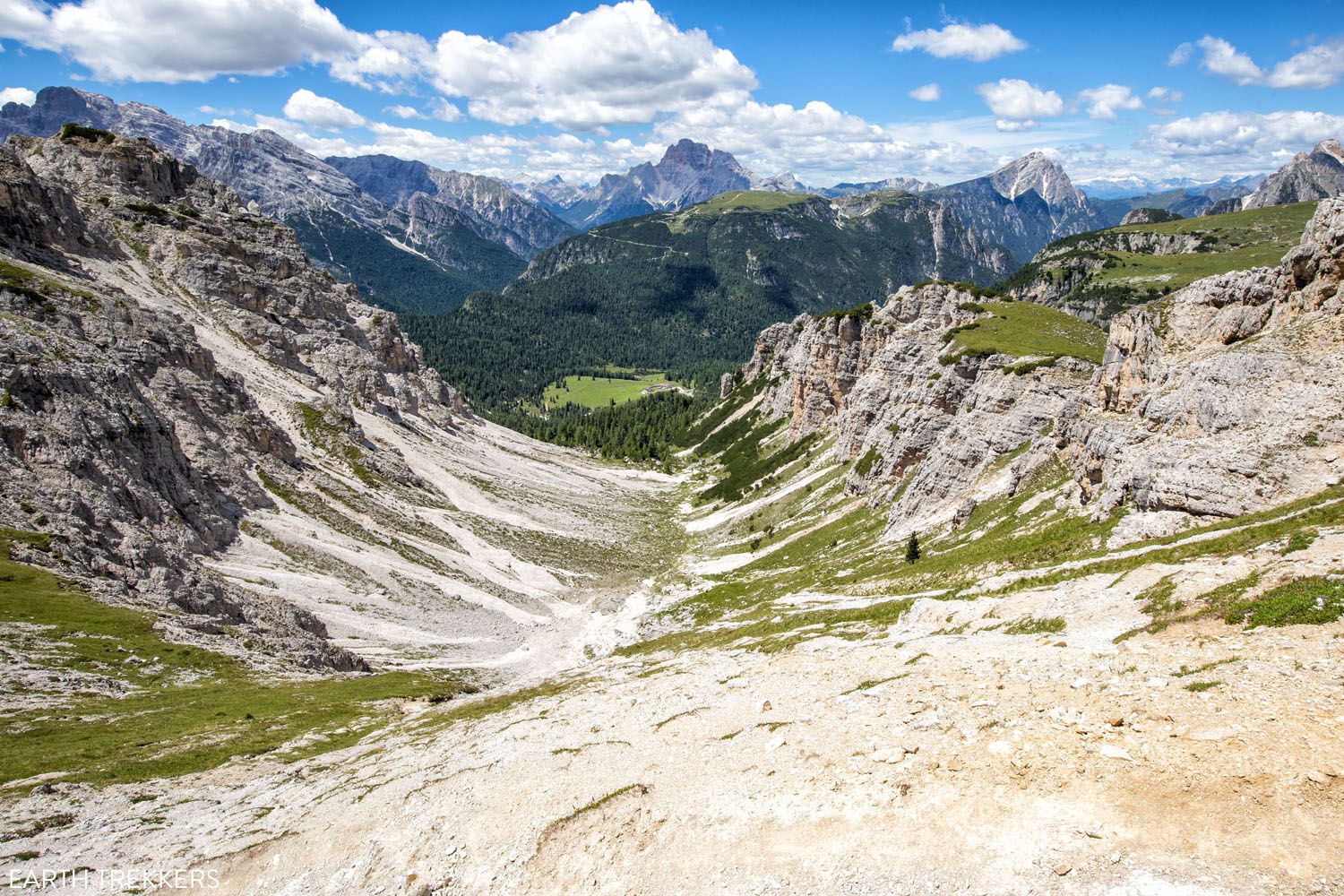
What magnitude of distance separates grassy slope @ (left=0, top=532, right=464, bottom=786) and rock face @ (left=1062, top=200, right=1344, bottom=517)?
5158 centimetres

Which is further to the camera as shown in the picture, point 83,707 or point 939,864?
point 83,707

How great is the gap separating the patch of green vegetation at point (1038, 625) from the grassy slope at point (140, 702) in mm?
36972

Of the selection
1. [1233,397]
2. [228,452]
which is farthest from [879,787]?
[228,452]

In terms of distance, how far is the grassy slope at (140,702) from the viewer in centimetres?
3438

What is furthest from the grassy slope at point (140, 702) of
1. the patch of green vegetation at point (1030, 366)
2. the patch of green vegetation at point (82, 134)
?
the patch of green vegetation at point (82, 134)

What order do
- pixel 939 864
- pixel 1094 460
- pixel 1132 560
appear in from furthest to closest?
pixel 1094 460 < pixel 1132 560 < pixel 939 864

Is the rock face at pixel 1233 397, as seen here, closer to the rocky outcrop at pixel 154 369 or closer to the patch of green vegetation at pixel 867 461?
the patch of green vegetation at pixel 867 461

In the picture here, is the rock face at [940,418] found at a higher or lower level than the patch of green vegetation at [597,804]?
higher

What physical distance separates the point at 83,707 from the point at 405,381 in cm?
14921

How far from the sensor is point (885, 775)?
1898 cm

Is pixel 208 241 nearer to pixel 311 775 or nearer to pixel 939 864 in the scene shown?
pixel 311 775

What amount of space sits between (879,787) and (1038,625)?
44.7 ft

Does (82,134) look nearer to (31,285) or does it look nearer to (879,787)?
(31,285)

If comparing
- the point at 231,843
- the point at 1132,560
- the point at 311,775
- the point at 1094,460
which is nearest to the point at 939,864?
the point at 1132,560
